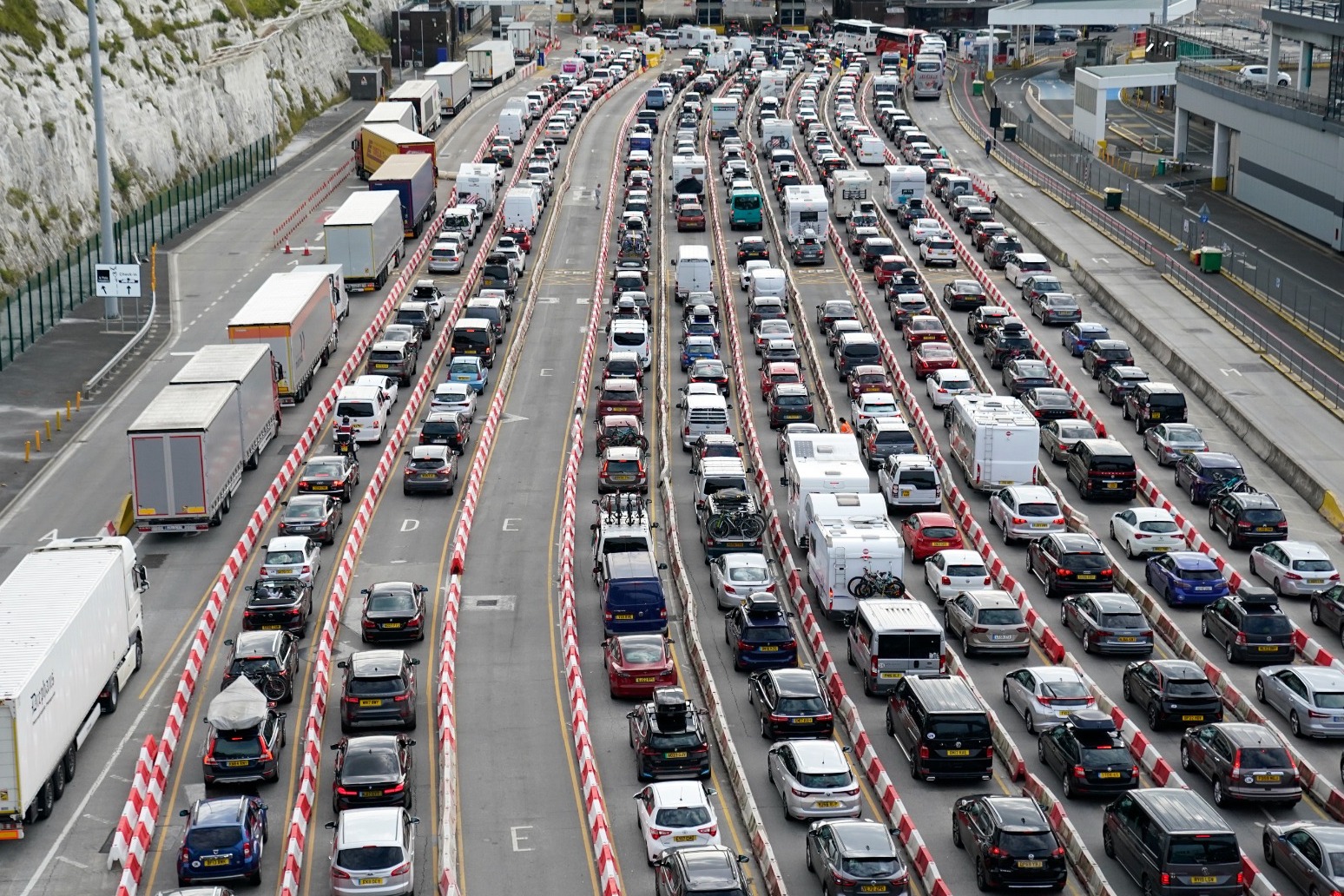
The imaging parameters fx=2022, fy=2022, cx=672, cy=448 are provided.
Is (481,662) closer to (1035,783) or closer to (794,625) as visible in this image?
(794,625)

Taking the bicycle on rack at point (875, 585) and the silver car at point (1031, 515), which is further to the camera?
the silver car at point (1031, 515)

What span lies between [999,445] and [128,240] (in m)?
48.4

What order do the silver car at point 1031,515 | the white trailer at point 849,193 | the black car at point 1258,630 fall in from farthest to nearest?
the white trailer at point 849,193 → the silver car at point 1031,515 → the black car at point 1258,630

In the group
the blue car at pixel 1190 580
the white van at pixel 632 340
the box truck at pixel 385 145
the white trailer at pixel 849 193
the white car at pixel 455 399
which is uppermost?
the box truck at pixel 385 145

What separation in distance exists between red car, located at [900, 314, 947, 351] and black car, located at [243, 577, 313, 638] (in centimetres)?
3048

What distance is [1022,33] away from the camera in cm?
18350

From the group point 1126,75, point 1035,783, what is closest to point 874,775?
point 1035,783

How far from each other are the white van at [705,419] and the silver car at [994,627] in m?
16.4

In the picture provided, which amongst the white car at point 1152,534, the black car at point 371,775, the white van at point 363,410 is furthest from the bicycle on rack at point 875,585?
the white van at point 363,410

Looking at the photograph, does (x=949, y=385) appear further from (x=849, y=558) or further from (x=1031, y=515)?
(x=849, y=558)

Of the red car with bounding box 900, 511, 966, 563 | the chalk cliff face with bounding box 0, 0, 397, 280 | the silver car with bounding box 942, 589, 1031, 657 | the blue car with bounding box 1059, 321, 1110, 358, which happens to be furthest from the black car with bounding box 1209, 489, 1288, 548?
the chalk cliff face with bounding box 0, 0, 397, 280

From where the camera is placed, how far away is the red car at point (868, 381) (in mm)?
63969

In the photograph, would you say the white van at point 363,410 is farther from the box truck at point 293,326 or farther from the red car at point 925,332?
the red car at point 925,332

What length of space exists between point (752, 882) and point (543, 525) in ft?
69.5
